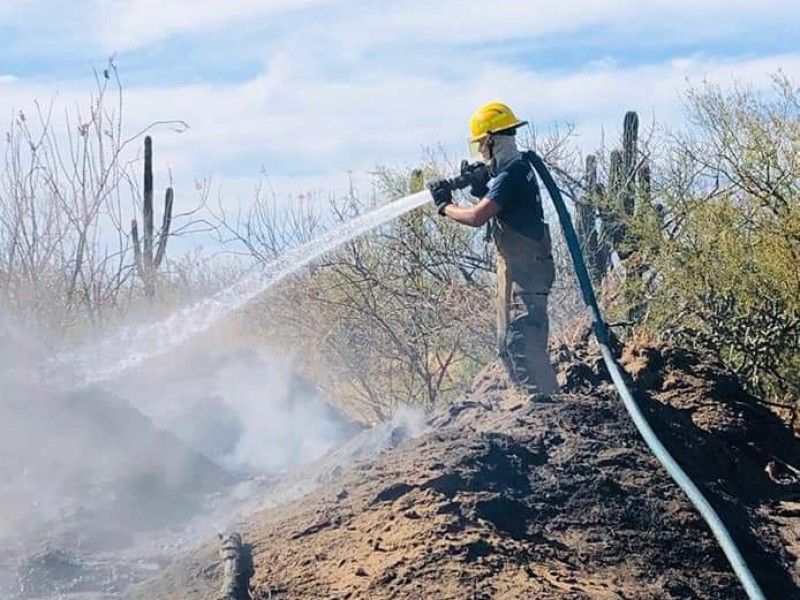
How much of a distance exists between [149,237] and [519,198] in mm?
12479

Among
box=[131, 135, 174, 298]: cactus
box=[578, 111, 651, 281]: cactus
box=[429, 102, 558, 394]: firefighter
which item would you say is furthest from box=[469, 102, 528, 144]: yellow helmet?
box=[131, 135, 174, 298]: cactus

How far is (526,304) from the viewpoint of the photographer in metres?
7.61

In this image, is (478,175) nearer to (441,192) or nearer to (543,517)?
(441,192)

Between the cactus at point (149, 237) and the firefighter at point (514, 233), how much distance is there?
11047 millimetres

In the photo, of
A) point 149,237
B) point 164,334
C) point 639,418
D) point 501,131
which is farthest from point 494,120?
point 149,237

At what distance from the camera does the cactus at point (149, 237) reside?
59.3 feet

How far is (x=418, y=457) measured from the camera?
6.46 meters

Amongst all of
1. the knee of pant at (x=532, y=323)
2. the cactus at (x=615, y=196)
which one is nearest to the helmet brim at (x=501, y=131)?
the knee of pant at (x=532, y=323)

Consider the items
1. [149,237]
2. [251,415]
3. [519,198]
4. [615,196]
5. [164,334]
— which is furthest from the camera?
[149,237]

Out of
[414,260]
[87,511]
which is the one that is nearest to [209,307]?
[87,511]

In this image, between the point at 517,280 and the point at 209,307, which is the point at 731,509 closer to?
the point at 517,280

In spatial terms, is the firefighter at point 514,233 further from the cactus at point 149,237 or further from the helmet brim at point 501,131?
the cactus at point 149,237

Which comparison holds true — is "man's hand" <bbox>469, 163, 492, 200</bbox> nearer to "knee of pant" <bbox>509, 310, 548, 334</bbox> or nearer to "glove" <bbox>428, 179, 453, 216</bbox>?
"glove" <bbox>428, 179, 453, 216</bbox>

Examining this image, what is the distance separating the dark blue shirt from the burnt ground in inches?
43.8
